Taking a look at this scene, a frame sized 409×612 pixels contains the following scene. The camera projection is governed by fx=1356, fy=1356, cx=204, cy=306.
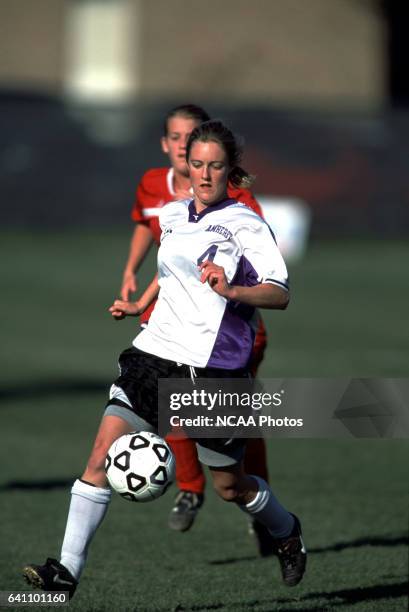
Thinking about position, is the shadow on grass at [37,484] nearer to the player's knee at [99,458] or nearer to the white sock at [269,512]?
the white sock at [269,512]

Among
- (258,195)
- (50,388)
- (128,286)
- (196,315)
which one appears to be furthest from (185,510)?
(258,195)

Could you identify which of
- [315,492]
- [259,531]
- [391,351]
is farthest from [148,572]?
[391,351]

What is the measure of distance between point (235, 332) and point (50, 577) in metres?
1.30

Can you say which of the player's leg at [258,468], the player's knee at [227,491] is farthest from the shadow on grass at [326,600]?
the player's leg at [258,468]

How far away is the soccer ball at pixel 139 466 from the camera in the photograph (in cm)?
575

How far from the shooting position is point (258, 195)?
27969 millimetres

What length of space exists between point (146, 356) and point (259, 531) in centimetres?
192

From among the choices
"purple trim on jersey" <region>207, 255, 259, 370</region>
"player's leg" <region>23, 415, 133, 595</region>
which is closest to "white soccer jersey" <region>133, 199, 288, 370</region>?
"purple trim on jersey" <region>207, 255, 259, 370</region>

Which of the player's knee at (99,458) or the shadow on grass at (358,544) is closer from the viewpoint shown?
the player's knee at (99,458)

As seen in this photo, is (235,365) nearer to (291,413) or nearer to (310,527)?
(291,413)

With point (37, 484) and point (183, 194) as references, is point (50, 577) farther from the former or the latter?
point (37, 484)

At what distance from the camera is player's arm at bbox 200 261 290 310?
5.47 m

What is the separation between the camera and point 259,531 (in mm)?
7488

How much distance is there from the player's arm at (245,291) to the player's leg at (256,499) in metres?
0.69
